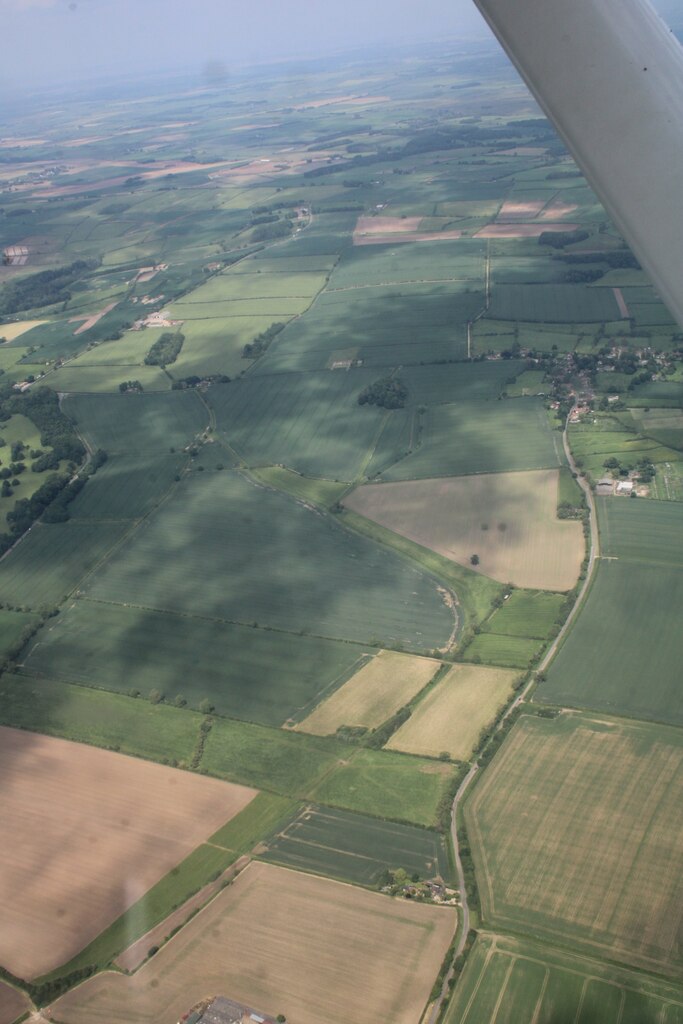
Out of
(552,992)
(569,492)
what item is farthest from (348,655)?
(569,492)

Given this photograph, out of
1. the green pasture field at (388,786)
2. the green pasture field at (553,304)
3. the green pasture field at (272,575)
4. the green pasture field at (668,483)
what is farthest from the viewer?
the green pasture field at (553,304)

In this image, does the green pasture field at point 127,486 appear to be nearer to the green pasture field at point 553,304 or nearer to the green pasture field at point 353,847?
the green pasture field at point 353,847

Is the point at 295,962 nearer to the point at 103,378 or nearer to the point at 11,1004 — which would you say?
the point at 11,1004

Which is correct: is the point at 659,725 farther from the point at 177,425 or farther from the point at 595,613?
the point at 177,425

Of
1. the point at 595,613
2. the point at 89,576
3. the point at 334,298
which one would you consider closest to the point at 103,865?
the point at 89,576

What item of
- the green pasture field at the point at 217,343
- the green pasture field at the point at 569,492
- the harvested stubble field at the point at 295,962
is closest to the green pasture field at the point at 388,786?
the harvested stubble field at the point at 295,962

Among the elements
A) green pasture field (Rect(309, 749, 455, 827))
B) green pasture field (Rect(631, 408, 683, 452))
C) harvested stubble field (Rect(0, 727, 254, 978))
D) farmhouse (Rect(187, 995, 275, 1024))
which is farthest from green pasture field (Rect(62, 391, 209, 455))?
farmhouse (Rect(187, 995, 275, 1024))

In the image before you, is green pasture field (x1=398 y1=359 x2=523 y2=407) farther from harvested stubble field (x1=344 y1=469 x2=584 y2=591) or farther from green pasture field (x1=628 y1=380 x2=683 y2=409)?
harvested stubble field (x1=344 y1=469 x2=584 y2=591)
